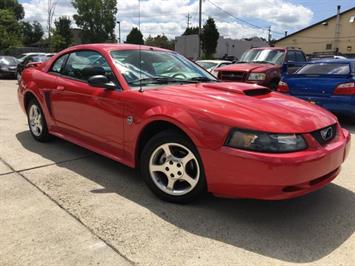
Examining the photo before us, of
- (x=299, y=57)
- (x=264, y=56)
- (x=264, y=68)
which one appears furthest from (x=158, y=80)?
(x=299, y=57)

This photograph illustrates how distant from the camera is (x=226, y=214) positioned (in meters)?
3.46

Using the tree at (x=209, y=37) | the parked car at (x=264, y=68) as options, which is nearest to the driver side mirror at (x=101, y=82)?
the parked car at (x=264, y=68)

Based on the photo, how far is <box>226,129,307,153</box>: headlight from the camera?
2996 mm

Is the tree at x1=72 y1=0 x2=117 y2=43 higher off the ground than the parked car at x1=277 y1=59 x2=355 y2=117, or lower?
higher

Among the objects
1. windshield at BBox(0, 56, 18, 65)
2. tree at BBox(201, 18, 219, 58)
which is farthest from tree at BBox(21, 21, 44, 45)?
windshield at BBox(0, 56, 18, 65)

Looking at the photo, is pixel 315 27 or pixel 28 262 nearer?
pixel 28 262

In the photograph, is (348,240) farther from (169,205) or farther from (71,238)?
(71,238)

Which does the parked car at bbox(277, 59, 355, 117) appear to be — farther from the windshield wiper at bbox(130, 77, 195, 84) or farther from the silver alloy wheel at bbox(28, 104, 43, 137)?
the silver alloy wheel at bbox(28, 104, 43, 137)

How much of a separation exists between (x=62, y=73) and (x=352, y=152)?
13.8 feet

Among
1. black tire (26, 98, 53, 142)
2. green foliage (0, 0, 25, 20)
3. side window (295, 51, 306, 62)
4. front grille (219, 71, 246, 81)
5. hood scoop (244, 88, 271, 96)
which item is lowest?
black tire (26, 98, 53, 142)

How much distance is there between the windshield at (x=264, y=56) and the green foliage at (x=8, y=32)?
33792mm

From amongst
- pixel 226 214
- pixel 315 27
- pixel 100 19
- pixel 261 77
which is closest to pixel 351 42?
pixel 315 27

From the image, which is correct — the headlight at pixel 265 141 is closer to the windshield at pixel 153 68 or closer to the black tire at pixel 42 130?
the windshield at pixel 153 68

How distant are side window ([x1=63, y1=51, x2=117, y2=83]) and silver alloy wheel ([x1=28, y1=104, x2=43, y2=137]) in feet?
2.98
